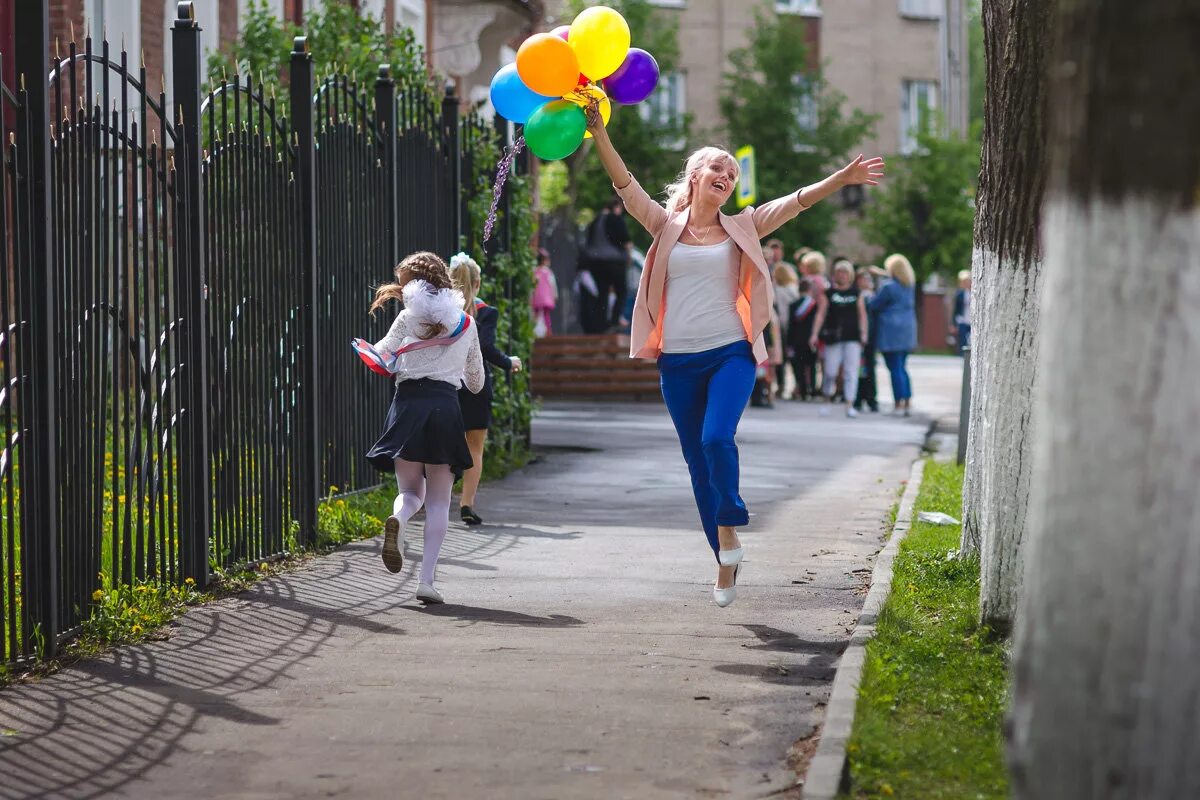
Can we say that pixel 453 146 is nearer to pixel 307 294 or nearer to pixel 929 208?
pixel 307 294

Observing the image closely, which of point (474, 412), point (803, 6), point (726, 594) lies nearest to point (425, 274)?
point (726, 594)

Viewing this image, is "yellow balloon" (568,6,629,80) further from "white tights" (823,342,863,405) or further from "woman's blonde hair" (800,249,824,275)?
"woman's blonde hair" (800,249,824,275)

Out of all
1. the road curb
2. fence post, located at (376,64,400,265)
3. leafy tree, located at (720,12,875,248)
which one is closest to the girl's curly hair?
the road curb

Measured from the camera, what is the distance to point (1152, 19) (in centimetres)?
339

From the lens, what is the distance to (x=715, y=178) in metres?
7.96

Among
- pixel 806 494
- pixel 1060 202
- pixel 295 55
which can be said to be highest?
pixel 295 55

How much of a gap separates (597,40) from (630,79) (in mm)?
473

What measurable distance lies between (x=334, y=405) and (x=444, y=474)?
274 cm

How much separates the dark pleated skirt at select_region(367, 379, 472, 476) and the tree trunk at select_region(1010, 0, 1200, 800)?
5259 mm

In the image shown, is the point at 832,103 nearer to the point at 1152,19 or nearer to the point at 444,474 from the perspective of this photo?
the point at 444,474

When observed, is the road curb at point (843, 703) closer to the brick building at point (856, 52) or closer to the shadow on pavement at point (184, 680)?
the shadow on pavement at point (184, 680)

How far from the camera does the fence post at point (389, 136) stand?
12.1 metres

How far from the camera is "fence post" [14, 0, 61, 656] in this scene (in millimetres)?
6469

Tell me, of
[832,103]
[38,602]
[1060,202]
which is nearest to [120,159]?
[38,602]
